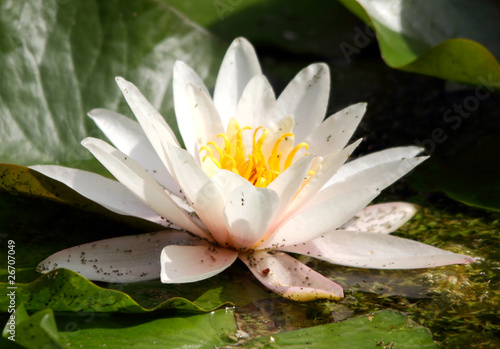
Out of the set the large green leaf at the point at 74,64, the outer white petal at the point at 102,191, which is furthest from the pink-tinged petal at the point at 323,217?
the large green leaf at the point at 74,64

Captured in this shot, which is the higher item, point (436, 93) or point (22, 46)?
point (22, 46)

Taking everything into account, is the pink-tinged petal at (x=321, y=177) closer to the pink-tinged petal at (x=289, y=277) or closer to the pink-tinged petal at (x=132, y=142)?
the pink-tinged petal at (x=289, y=277)

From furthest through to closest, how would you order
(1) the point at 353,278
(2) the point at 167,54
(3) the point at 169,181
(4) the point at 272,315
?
(2) the point at 167,54, (3) the point at 169,181, (1) the point at 353,278, (4) the point at 272,315

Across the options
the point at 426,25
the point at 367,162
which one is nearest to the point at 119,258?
the point at 367,162

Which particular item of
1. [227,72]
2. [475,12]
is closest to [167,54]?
[227,72]

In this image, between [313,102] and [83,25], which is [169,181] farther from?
[83,25]
